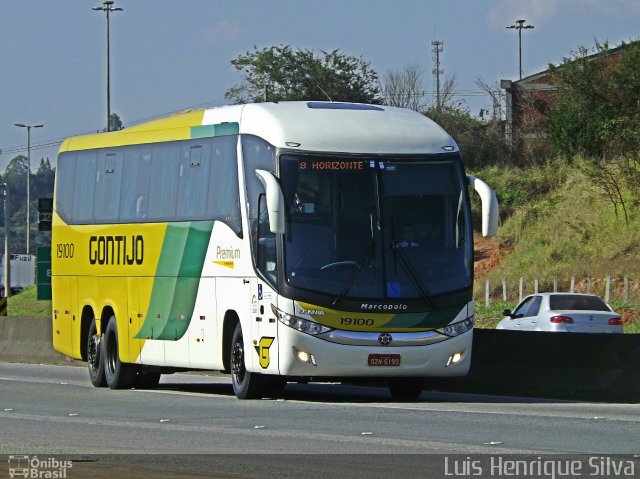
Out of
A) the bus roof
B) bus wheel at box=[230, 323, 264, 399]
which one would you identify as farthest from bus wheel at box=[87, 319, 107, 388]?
the bus roof

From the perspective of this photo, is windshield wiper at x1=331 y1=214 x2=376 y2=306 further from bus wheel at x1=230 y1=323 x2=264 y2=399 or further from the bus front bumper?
bus wheel at x1=230 y1=323 x2=264 y2=399

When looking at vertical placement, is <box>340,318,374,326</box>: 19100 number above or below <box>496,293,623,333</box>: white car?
above

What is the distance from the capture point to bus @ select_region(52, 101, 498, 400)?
2030 cm

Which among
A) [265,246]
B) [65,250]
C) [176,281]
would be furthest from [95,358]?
[265,246]

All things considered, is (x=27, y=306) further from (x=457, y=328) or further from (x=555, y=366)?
(x=457, y=328)

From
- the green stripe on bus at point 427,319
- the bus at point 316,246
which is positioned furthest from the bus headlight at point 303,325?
the green stripe on bus at point 427,319

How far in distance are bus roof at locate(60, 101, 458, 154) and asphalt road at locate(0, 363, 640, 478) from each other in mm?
3404

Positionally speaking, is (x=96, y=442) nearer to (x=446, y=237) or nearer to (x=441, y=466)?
(x=441, y=466)

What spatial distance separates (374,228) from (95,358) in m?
7.66

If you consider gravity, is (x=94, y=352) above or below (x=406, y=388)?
above

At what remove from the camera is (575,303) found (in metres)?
33.7

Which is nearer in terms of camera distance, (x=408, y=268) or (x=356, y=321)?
(x=356, y=321)

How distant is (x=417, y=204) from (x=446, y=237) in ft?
1.91

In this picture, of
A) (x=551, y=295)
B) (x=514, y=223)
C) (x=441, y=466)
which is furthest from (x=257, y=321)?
(x=514, y=223)
